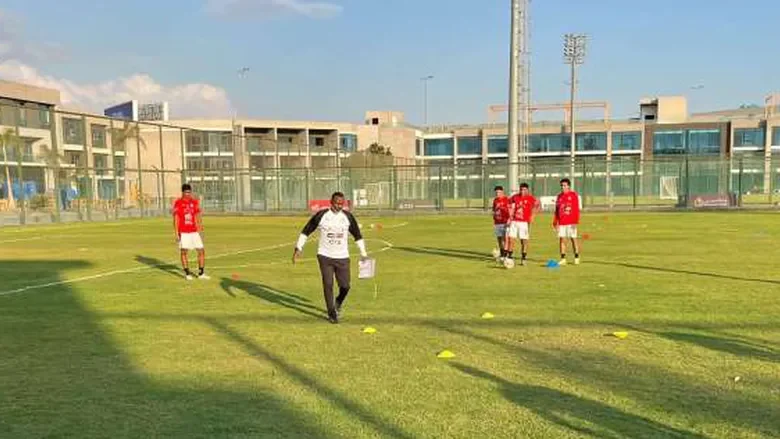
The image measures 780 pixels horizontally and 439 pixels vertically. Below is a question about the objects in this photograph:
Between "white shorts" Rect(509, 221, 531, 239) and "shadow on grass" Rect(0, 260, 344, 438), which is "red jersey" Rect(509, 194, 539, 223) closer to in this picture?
"white shorts" Rect(509, 221, 531, 239)

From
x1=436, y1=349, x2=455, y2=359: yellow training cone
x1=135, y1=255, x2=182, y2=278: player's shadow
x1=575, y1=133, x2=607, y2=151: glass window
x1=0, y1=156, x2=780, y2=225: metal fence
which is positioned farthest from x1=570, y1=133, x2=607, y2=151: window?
x1=436, y1=349, x2=455, y2=359: yellow training cone

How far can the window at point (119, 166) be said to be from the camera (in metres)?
44.2

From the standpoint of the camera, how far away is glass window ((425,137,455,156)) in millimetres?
116625

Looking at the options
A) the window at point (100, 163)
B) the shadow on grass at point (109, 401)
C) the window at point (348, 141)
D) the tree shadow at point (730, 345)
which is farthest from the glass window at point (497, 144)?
the shadow on grass at point (109, 401)

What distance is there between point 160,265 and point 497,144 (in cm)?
9917

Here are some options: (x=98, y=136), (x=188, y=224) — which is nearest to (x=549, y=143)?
(x=98, y=136)

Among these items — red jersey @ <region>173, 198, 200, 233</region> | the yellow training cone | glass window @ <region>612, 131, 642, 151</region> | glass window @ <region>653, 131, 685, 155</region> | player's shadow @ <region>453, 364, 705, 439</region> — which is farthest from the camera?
glass window @ <region>612, 131, 642, 151</region>

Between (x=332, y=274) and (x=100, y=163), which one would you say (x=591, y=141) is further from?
(x=332, y=274)

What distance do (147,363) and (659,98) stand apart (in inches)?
4503

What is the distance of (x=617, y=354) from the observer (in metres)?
7.26

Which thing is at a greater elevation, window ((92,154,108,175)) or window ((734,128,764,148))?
window ((734,128,764,148))

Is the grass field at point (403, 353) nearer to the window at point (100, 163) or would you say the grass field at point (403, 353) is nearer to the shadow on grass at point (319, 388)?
the shadow on grass at point (319, 388)

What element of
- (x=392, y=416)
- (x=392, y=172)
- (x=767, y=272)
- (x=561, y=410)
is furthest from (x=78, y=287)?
(x=392, y=172)

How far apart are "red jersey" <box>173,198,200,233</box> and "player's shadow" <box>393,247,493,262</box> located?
23.0ft
